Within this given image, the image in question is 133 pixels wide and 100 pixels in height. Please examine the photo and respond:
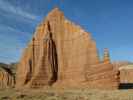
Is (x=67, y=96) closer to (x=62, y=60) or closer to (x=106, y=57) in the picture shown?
(x=106, y=57)

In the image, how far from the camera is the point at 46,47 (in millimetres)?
62250

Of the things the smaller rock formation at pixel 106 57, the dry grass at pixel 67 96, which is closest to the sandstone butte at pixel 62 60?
the smaller rock formation at pixel 106 57

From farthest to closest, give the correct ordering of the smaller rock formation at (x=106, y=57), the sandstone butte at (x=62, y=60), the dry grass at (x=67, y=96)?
the sandstone butte at (x=62, y=60)
the smaller rock formation at (x=106, y=57)
the dry grass at (x=67, y=96)

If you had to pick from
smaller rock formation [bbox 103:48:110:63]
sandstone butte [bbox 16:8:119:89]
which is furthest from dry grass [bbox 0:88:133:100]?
sandstone butte [bbox 16:8:119:89]

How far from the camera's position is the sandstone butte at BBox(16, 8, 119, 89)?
4797cm

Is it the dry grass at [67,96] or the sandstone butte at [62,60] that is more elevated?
the sandstone butte at [62,60]

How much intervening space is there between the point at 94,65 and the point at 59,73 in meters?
12.9

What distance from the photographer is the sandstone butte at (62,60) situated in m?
48.0

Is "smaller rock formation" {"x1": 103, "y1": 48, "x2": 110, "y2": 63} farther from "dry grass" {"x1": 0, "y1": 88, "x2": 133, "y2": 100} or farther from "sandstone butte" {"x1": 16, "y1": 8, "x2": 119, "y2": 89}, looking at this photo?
"dry grass" {"x1": 0, "y1": 88, "x2": 133, "y2": 100}

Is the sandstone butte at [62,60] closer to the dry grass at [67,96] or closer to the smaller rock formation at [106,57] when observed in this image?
the smaller rock formation at [106,57]

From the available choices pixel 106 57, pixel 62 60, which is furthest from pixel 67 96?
pixel 62 60

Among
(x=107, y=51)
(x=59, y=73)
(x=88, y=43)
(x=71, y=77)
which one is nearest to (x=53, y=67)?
(x=59, y=73)

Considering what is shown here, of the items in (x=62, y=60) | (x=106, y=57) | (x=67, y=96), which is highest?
(x=62, y=60)

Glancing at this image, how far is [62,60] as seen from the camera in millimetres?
60562
